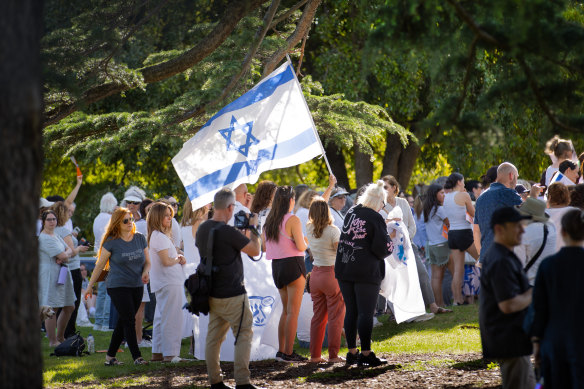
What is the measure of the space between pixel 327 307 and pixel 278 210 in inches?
52.7

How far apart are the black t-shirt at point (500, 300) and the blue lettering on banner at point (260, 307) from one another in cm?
465

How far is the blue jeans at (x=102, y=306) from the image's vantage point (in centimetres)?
1376

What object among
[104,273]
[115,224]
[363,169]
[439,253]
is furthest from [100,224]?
[363,169]

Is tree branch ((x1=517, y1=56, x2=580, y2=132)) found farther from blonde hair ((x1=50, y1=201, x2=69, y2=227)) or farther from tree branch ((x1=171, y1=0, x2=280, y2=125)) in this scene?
blonde hair ((x1=50, y1=201, x2=69, y2=227))

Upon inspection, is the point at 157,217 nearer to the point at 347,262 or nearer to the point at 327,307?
the point at 327,307

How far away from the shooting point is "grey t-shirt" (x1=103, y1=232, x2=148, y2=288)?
9875 mm

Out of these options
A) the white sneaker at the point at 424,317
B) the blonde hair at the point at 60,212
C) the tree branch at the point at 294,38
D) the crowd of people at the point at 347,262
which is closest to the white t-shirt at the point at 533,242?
the crowd of people at the point at 347,262

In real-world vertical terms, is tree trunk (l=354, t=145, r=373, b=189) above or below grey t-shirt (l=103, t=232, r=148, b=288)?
above

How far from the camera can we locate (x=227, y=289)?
7551mm

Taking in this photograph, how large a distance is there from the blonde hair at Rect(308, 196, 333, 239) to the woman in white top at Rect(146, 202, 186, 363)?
6.26ft

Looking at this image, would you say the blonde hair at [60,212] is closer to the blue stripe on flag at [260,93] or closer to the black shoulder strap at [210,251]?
the blue stripe on flag at [260,93]

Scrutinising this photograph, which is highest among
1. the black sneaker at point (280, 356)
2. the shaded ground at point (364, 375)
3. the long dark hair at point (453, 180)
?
the long dark hair at point (453, 180)

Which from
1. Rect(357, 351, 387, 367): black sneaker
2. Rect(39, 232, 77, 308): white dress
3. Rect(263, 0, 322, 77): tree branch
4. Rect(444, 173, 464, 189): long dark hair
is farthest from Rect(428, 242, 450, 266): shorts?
Rect(39, 232, 77, 308): white dress

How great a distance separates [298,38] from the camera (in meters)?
10.8
